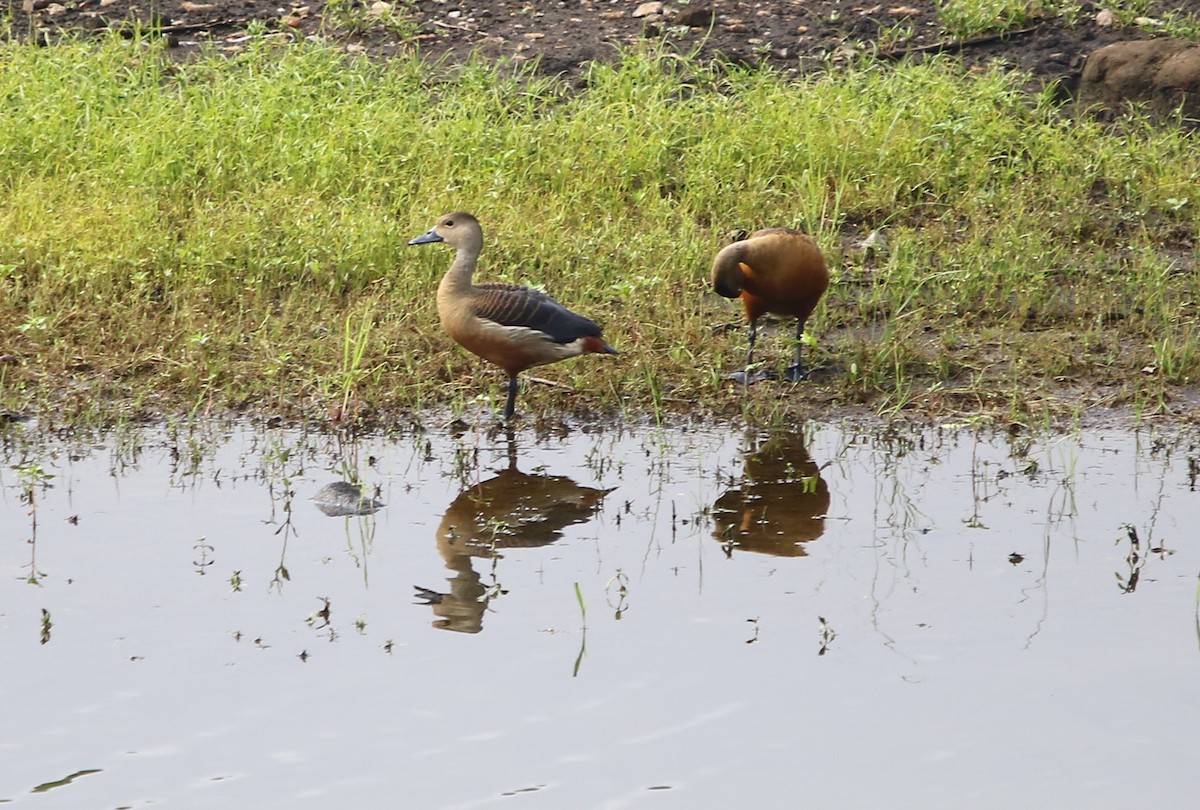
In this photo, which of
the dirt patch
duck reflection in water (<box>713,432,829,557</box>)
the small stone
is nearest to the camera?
duck reflection in water (<box>713,432,829,557</box>)

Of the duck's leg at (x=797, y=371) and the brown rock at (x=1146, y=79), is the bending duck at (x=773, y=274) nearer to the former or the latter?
the duck's leg at (x=797, y=371)

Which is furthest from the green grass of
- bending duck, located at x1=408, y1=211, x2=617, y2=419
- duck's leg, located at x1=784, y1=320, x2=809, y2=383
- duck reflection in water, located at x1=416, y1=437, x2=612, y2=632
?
duck reflection in water, located at x1=416, y1=437, x2=612, y2=632

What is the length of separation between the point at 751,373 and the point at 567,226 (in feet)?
5.68

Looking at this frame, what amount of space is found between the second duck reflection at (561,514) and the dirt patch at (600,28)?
463 cm

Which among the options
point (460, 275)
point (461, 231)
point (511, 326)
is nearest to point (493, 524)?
point (511, 326)

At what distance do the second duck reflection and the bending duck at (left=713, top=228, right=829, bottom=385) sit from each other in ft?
2.77

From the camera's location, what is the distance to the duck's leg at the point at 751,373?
7227 mm

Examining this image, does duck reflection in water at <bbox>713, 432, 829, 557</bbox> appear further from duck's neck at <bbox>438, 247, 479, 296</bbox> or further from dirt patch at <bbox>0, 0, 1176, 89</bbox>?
dirt patch at <bbox>0, 0, 1176, 89</bbox>

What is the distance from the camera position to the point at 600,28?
10.9 m

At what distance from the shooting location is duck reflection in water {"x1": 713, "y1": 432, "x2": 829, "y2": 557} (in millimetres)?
5680

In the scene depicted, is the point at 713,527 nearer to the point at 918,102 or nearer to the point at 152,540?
the point at 152,540

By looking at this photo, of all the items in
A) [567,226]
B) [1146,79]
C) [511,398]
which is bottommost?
[511,398]

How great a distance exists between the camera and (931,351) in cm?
750

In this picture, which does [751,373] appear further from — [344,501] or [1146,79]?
[1146,79]
